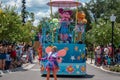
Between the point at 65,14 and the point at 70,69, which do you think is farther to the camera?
the point at 65,14

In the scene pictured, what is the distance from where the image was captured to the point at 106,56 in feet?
100

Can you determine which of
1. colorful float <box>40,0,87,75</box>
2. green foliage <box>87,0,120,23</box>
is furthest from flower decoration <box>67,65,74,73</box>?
green foliage <box>87,0,120,23</box>

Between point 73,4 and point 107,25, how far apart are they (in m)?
18.5

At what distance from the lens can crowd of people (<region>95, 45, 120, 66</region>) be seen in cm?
2955

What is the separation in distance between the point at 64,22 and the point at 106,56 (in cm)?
999

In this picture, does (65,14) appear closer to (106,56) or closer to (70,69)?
(70,69)

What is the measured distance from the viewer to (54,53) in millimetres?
17000

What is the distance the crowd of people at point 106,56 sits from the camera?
29547mm

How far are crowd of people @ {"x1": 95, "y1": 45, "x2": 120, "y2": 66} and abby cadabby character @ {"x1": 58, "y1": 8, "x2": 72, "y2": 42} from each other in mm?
8476

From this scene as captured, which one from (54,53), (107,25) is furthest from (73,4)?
(107,25)

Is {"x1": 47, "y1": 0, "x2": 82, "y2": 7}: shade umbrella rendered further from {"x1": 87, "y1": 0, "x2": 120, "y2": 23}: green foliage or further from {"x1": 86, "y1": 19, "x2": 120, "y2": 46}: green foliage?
{"x1": 87, "y1": 0, "x2": 120, "y2": 23}: green foliage

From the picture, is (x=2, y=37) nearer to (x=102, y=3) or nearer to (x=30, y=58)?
(x=30, y=58)

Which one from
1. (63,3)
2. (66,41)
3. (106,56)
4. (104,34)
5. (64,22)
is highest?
(63,3)

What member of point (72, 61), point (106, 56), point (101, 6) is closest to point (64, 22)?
point (72, 61)
